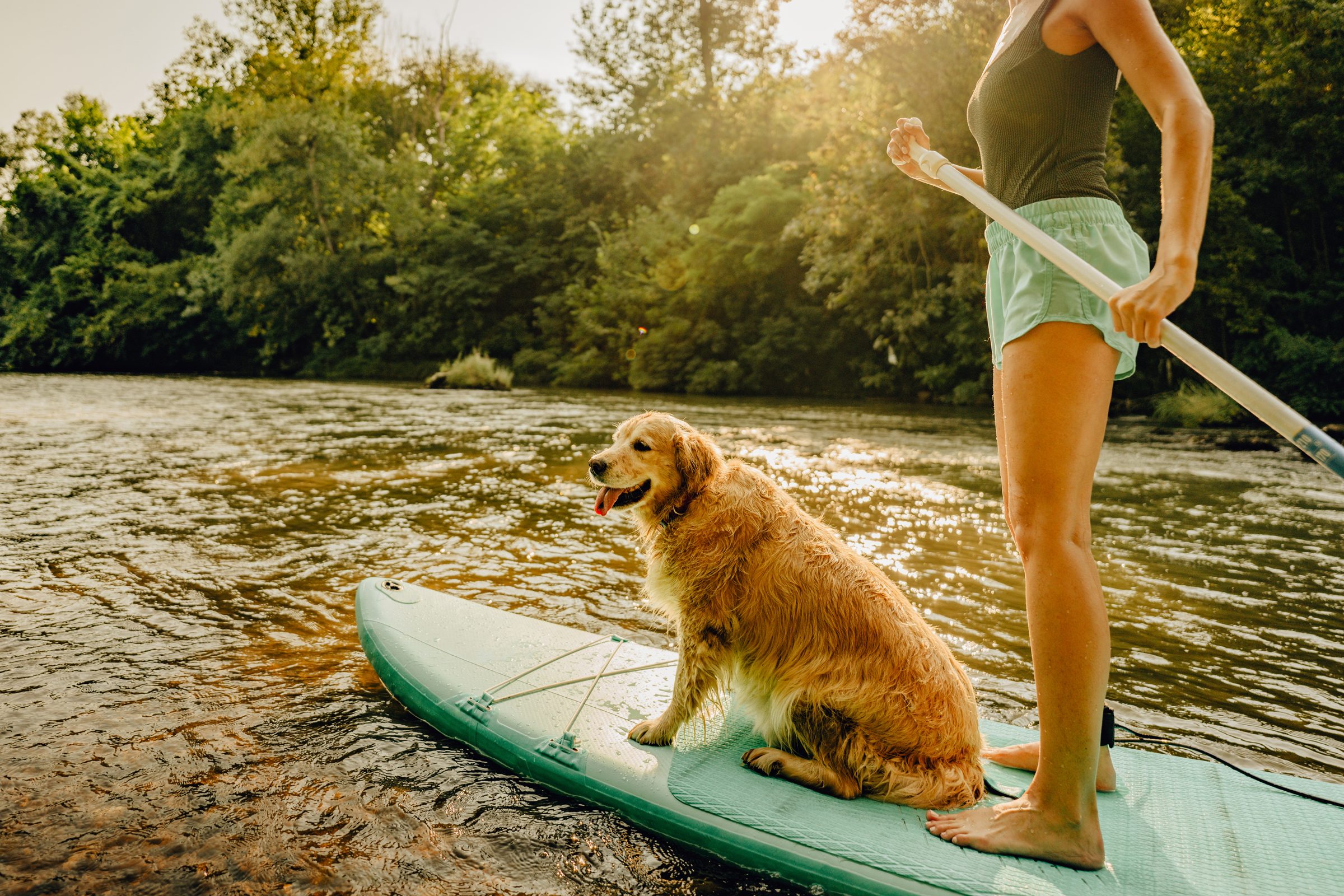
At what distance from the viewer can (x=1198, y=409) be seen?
1720 centimetres

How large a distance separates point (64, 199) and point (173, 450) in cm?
4562

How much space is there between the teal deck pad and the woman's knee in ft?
2.70

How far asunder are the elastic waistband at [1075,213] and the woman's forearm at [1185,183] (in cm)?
24

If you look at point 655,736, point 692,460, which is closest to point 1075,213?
point 692,460

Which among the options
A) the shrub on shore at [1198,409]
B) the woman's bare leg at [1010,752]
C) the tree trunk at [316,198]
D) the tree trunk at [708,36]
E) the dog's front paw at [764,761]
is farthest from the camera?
the tree trunk at [708,36]

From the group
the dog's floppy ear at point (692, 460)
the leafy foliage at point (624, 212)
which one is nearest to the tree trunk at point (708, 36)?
the leafy foliage at point (624, 212)

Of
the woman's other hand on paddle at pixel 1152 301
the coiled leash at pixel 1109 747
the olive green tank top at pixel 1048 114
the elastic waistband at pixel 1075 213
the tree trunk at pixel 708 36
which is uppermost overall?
the tree trunk at pixel 708 36

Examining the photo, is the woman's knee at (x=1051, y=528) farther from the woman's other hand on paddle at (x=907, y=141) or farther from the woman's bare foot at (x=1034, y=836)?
the woman's other hand on paddle at (x=907, y=141)

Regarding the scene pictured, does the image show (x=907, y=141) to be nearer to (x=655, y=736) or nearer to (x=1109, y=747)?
(x=1109, y=747)

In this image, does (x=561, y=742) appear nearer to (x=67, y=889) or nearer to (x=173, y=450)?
(x=67, y=889)

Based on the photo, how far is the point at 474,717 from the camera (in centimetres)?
306

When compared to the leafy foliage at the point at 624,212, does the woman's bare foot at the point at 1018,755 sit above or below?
below

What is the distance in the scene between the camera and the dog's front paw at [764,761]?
2.63 m

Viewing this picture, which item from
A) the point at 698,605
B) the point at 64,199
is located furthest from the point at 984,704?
the point at 64,199
